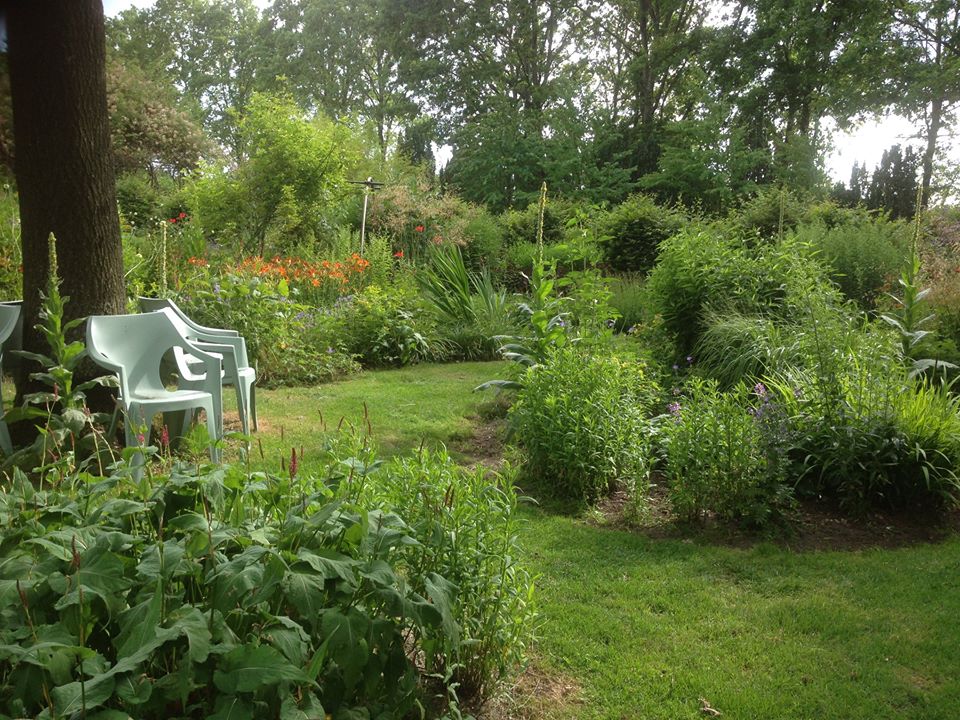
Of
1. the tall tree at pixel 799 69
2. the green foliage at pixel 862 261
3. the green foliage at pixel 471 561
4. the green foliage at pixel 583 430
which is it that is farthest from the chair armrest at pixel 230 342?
the tall tree at pixel 799 69

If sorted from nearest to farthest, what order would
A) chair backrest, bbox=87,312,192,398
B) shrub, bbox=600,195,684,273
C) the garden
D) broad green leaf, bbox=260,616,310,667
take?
broad green leaf, bbox=260,616,310,667 < the garden < chair backrest, bbox=87,312,192,398 < shrub, bbox=600,195,684,273

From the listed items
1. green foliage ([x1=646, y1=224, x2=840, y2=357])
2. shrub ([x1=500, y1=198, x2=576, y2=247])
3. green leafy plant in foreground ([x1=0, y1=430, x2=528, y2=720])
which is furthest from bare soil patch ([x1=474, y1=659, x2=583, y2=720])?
shrub ([x1=500, y1=198, x2=576, y2=247])

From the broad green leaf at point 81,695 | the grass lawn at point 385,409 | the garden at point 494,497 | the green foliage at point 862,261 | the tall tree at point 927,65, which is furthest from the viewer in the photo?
the tall tree at point 927,65

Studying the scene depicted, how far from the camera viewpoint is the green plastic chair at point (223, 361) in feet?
14.1

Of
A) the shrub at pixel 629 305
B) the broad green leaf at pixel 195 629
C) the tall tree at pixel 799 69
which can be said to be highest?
the tall tree at pixel 799 69

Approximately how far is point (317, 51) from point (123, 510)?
1258 inches

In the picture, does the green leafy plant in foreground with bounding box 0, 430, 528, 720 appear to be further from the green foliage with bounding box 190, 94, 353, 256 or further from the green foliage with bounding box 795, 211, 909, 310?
the green foliage with bounding box 190, 94, 353, 256

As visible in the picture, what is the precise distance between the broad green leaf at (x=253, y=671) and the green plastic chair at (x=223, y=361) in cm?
316

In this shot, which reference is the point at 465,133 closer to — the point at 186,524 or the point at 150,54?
the point at 150,54

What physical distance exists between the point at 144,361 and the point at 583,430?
246cm

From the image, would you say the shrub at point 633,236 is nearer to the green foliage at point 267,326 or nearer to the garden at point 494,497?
the garden at point 494,497

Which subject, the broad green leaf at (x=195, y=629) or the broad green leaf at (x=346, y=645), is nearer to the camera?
the broad green leaf at (x=195, y=629)

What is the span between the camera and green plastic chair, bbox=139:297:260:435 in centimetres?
430

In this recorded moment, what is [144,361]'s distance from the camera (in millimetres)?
4160
